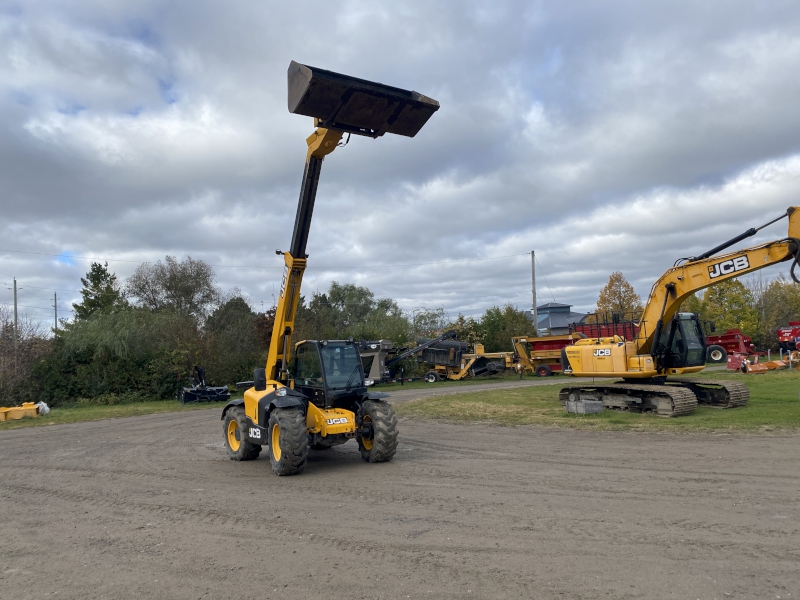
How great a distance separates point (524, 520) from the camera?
671cm

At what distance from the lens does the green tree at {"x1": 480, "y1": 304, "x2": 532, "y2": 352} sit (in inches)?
1673

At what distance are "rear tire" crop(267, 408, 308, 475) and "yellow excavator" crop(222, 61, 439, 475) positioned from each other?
0.02 meters

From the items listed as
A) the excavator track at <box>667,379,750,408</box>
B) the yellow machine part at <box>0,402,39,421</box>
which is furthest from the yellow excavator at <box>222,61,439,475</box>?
the yellow machine part at <box>0,402,39,421</box>

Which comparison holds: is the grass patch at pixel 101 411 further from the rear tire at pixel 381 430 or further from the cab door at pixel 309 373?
the rear tire at pixel 381 430

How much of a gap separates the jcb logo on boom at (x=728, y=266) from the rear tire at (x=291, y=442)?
37.8ft

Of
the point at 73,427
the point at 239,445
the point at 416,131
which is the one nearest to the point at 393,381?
the point at 73,427

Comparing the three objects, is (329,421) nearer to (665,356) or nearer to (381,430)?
(381,430)

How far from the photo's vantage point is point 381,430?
10312 millimetres

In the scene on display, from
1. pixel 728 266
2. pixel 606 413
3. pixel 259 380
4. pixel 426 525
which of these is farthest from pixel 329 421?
pixel 728 266

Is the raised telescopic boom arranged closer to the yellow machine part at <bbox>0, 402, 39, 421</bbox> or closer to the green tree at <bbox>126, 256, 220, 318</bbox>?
the yellow machine part at <bbox>0, 402, 39, 421</bbox>

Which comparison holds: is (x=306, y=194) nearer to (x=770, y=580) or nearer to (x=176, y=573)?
(x=176, y=573)

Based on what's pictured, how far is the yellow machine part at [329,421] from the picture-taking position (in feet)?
33.6

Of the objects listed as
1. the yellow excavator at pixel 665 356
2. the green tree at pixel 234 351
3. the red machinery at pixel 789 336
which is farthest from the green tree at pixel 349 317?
the red machinery at pixel 789 336

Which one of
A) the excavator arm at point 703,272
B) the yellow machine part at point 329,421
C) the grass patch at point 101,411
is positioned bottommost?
the grass patch at point 101,411
